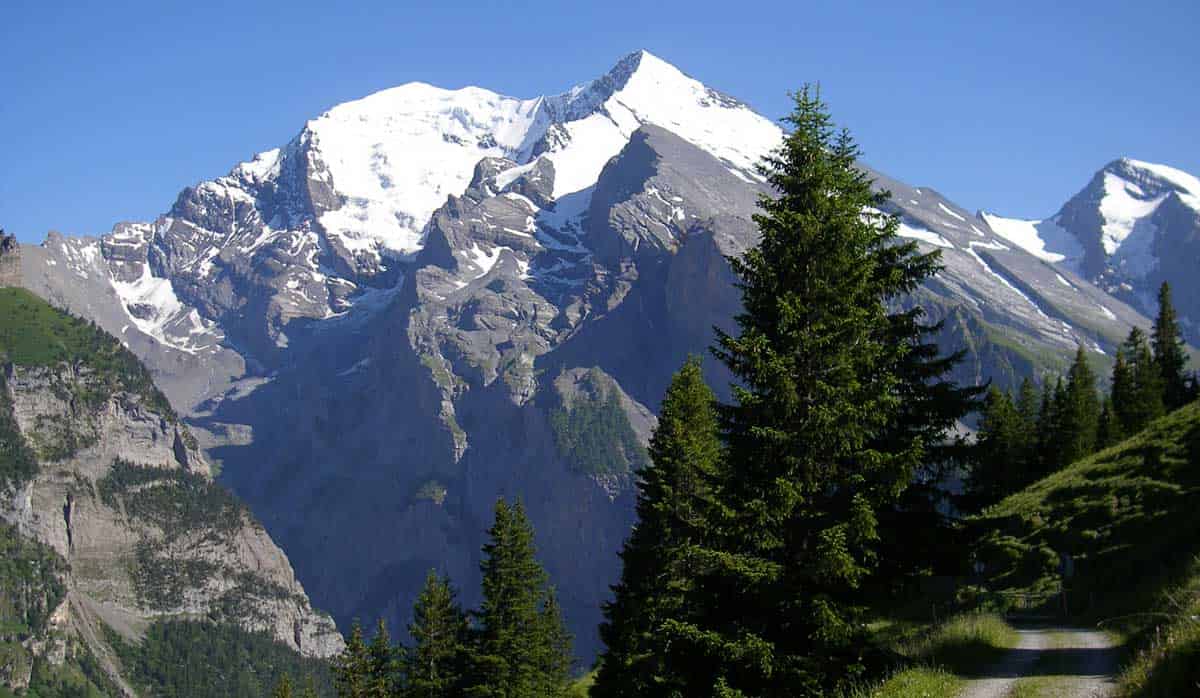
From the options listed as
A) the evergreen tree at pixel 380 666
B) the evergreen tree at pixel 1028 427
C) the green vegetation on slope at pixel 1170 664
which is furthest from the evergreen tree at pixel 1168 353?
the green vegetation on slope at pixel 1170 664

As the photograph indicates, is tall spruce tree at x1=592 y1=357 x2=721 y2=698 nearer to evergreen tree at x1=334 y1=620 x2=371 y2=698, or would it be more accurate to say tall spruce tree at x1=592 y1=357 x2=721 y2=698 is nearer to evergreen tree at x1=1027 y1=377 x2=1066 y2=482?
evergreen tree at x1=334 y1=620 x2=371 y2=698

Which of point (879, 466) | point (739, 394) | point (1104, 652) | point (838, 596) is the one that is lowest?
point (1104, 652)

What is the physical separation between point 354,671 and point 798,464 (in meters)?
50.4

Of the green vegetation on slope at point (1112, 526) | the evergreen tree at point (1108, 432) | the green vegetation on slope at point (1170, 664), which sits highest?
the evergreen tree at point (1108, 432)

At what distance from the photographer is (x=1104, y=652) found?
21.3m

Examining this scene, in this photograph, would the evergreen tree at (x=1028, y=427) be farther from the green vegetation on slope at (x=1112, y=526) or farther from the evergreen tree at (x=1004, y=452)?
the green vegetation on slope at (x=1112, y=526)

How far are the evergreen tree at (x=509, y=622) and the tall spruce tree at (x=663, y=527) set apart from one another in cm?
1336

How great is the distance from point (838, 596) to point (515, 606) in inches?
1399

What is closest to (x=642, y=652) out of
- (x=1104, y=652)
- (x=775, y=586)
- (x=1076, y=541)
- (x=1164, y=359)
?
(x=1076, y=541)

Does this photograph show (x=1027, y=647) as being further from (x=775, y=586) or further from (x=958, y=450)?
(x=958, y=450)

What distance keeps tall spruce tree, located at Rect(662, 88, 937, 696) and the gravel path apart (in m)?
3.52

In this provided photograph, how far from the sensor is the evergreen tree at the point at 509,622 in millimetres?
56000

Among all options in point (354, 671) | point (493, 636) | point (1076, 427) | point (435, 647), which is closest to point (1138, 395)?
point (1076, 427)

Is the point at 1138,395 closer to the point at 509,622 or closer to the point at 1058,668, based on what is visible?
the point at 509,622
